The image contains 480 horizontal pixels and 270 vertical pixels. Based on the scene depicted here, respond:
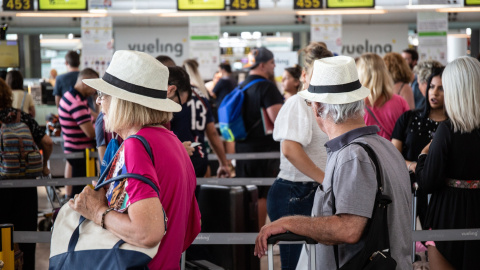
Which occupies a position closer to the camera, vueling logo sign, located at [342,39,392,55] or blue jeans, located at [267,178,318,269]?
blue jeans, located at [267,178,318,269]

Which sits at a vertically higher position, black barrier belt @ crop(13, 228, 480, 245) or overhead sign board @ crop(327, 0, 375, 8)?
overhead sign board @ crop(327, 0, 375, 8)

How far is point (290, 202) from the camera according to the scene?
364 cm

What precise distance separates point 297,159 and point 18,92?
5.68m

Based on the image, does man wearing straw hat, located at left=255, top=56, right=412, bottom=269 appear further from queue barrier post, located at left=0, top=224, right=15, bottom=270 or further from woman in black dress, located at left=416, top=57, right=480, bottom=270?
queue barrier post, located at left=0, top=224, right=15, bottom=270

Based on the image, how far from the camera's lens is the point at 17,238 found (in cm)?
398

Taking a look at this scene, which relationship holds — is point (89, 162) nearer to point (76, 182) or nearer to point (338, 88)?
point (76, 182)

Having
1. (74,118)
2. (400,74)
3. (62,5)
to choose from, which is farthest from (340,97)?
(62,5)

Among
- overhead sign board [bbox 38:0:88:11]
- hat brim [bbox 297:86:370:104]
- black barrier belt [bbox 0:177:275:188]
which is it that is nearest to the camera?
hat brim [bbox 297:86:370:104]

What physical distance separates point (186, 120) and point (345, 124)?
2.17 metres

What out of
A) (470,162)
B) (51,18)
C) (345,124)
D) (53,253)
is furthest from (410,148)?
(51,18)

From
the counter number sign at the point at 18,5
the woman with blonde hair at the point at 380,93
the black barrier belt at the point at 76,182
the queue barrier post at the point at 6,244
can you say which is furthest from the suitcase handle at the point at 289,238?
the counter number sign at the point at 18,5

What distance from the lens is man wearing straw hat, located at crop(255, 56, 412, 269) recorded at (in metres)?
2.21

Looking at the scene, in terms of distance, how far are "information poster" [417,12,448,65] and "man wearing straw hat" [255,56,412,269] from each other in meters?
12.8

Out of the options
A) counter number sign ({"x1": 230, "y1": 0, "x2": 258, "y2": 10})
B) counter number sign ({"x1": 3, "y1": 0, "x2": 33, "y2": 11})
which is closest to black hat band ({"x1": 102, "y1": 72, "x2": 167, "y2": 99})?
counter number sign ({"x1": 230, "y1": 0, "x2": 258, "y2": 10})
